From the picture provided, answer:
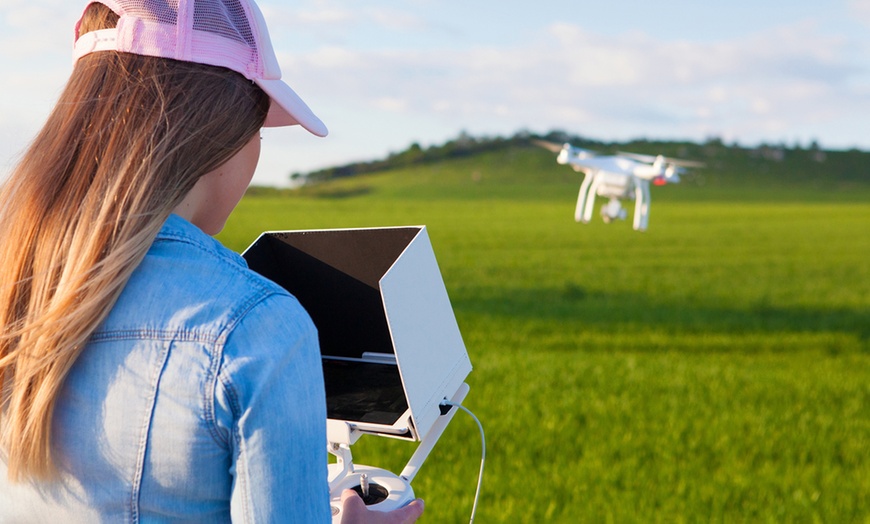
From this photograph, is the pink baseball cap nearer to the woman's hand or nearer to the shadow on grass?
the woman's hand

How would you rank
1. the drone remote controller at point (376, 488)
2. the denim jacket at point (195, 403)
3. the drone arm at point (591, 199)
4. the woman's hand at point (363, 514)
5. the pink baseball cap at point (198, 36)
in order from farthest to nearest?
the drone arm at point (591, 199) → the drone remote controller at point (376, 488) → the woman's hand at point (363, 514) → the pink baseball cap at point (198, 36) → the denim jacket at point (195, 403)

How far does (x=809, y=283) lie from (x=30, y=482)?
1716 centimetres

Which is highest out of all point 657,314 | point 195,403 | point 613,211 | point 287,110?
point 287,110

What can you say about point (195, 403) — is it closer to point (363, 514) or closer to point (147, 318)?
point (147, 318)

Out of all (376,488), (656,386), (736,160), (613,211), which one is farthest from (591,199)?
(736,160)

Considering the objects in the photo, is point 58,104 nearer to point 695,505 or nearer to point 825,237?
point 695,505

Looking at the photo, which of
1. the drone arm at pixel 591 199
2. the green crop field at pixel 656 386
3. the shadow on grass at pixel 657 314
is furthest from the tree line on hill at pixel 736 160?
the drone arm at pixel 591 199

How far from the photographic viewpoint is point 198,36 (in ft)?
3.95

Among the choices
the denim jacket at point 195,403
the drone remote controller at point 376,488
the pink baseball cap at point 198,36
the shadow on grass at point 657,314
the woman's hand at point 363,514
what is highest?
the pink baseball cap at point 198,36

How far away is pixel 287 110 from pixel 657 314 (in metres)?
11.0

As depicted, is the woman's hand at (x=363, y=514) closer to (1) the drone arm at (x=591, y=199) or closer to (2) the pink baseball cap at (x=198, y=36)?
(2) the pink baseball cap at (x=198, y=36)

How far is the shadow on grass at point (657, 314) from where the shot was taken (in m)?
10.6

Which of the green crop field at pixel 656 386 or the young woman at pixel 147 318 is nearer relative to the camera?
the young woman at pixel 147 318

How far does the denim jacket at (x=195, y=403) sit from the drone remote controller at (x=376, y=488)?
47 centimetres
